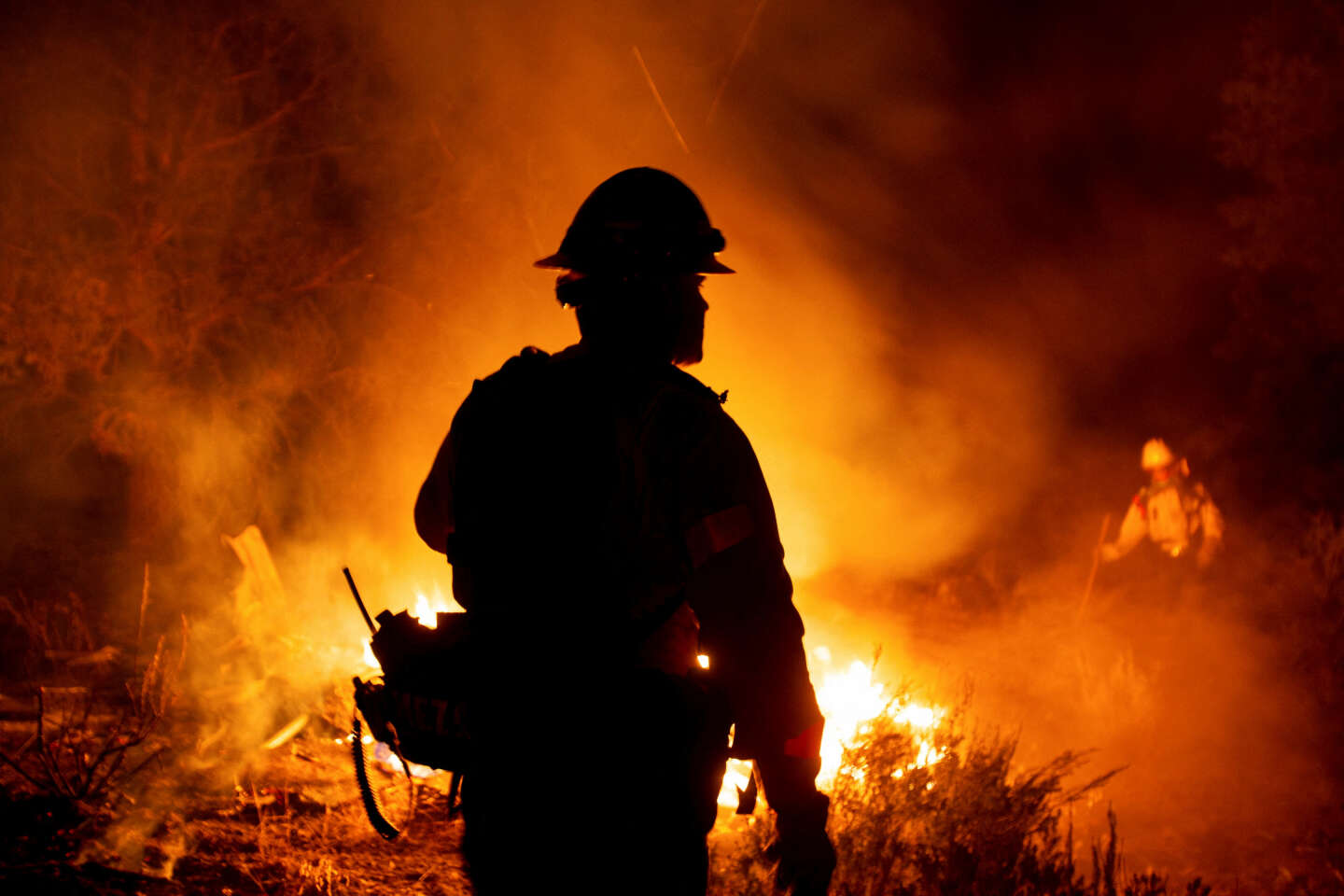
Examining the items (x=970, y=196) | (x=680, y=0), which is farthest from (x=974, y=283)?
(x=680, y=0)

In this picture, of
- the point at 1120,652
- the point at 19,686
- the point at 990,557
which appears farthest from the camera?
the point at 990,557

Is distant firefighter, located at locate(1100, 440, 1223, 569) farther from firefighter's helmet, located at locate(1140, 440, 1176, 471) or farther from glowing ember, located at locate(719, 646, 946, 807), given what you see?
glowing ember, located at locate(719, 646, 946, 807)

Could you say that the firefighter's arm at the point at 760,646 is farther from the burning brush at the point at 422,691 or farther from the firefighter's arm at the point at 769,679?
the burning brush at the point at 422,691

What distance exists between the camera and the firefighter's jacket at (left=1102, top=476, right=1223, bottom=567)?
777cm

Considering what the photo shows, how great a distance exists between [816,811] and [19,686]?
524cm

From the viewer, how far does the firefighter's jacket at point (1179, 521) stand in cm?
777

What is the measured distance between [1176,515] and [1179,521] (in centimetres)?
6

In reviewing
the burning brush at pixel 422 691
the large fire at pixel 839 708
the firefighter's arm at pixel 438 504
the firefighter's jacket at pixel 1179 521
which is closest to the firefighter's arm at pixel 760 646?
the burning brush at pixel 422 691

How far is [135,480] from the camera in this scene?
6.84 metres

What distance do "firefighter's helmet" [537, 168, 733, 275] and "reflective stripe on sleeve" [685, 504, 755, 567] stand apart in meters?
0.61

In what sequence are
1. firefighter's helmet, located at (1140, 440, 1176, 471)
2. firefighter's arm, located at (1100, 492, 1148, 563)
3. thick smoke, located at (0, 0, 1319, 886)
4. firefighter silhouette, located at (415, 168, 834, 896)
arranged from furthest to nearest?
firefighter's arm, located at (1100, 492, 1148, 563) < firefighter's helmet, located at (1140, 440, 1176, 471) < thick smoke, located at (0, 0, 1319, 886) < firefighter silhouette, located at (415, 168, 834, 896)

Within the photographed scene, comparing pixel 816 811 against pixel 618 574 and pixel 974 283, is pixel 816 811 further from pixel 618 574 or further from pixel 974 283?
pixel 974 283

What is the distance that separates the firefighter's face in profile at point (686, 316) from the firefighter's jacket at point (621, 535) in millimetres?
233

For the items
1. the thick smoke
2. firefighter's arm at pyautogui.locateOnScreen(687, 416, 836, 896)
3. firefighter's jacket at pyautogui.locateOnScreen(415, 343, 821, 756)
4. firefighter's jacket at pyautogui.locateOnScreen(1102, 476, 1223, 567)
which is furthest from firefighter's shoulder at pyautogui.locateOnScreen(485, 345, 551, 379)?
firefighter's jacket at pyautogui.locateOnScreen(1102, 476, 1223, 567)
